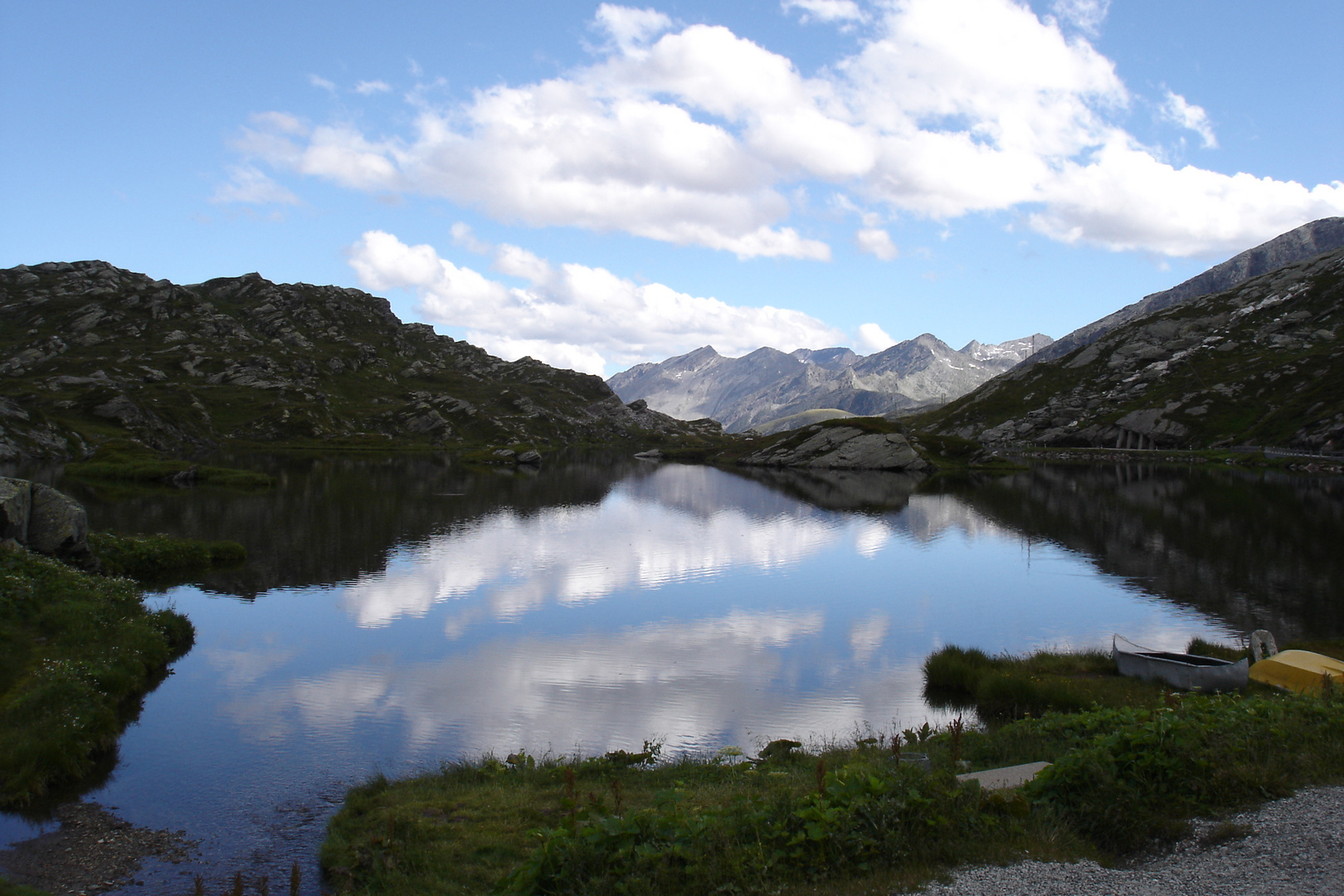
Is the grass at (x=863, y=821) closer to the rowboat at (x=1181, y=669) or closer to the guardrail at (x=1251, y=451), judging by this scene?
the rowboat at (x=1181, y=669)

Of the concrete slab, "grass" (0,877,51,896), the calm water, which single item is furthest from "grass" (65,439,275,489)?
the concrete slab

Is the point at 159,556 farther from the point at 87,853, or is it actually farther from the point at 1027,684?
the point at 1027,684

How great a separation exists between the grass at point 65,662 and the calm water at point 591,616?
1092 millimetres

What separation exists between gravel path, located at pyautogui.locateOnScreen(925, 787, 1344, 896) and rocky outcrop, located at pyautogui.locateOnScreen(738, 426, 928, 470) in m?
152

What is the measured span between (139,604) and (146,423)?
14925 centimetres

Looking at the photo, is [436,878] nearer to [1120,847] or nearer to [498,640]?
[1120,847]

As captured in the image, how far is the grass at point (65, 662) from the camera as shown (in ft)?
65.1

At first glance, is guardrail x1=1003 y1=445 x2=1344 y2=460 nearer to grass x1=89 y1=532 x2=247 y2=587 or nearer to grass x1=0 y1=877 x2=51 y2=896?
grass x1=89 y1=532 x2=247 y2=587

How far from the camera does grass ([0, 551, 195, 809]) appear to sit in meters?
19.8

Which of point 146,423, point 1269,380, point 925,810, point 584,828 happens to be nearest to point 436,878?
point 584,828

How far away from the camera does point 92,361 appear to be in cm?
19150

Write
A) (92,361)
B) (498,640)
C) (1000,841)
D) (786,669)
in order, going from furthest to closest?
(92,361), (498,640), (786,669), (1000,841)

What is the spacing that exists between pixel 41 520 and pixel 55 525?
56 cm

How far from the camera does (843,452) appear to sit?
166875 millimetres
